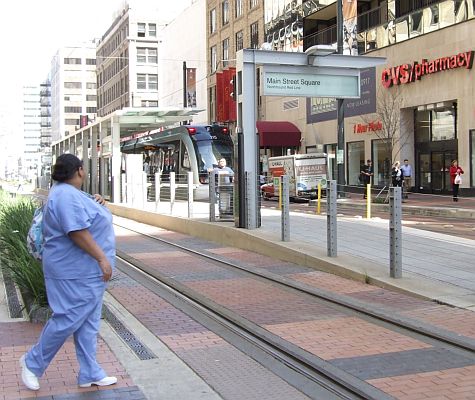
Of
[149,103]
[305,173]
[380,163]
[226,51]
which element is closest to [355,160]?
[380,163]

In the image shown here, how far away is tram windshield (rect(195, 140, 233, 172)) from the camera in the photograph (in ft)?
84.2

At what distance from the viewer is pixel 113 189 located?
26.0m

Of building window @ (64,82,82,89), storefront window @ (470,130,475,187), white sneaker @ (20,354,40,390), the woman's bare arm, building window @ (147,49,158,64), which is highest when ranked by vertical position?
building window @ (64,82,82,89)

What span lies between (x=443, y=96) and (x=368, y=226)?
662 inches

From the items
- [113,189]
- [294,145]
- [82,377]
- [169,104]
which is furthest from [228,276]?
[169,104]

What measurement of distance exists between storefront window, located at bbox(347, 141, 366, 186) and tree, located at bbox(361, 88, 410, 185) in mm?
2671

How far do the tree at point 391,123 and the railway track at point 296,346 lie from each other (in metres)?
23.0

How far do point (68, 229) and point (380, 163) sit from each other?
32.4 metres

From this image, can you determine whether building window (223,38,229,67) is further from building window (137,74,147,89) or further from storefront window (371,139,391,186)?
building window (137,74,147,89)

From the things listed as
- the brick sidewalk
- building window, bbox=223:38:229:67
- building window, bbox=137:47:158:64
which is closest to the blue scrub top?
the brick sidewalk

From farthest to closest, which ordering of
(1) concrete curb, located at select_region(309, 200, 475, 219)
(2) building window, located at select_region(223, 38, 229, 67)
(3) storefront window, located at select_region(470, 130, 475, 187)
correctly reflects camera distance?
(2) building window, located at select_region(223, 38, 229, 67)
(3) storefront window, located at select_region(470, 130, 475, 187)
(1) concrete curb, located at select_region(309, 200, 475, 219)

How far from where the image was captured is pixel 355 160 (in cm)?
3797

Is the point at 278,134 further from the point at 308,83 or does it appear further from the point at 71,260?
the point at 71,260

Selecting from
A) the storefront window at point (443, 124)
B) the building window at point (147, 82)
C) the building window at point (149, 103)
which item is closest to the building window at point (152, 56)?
the building window at point (147, 82)
